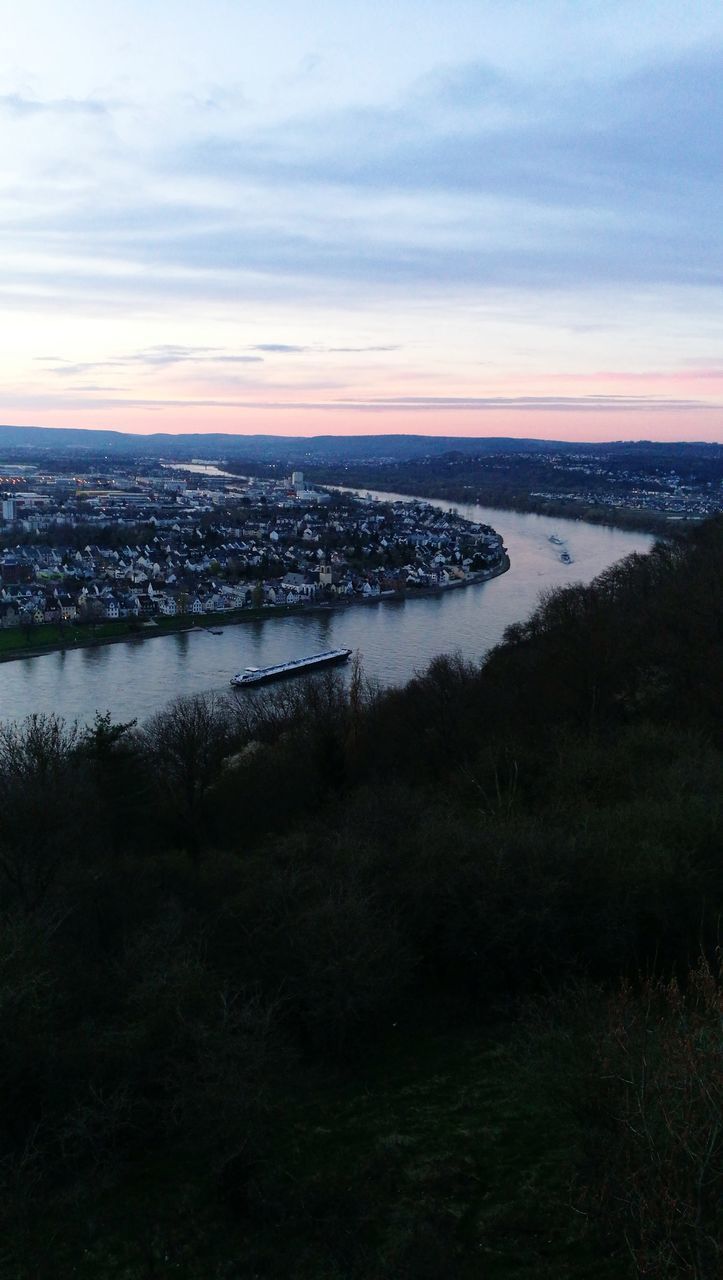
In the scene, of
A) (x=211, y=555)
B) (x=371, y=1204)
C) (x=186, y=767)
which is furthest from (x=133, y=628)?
(x=371, y=1204)

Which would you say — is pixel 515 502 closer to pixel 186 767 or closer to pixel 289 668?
pixel 289 668

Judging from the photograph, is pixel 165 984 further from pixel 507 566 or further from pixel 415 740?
pixel 507 566

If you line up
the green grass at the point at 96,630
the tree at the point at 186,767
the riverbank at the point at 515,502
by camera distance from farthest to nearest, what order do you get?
the riverbank at the point at 515,502 → the green grass at the point at 96,630 → the tree at the point at 186,767

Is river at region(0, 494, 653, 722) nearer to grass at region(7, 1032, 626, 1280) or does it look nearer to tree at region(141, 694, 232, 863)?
tree at region(141, 694, 232, 863)

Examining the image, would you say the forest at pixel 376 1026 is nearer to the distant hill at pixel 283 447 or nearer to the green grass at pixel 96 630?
the green grass at pixel 96 630

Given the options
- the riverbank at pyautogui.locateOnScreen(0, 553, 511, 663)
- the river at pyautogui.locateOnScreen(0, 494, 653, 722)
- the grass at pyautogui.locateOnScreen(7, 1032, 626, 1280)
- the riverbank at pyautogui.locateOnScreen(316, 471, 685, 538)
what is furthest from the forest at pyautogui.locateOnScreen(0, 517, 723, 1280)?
the riverbank at pyautogui.locateOnScreen(316, 471, 685, 538)

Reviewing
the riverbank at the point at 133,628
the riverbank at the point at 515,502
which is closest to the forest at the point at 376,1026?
the riverbank at the point at 133,628
